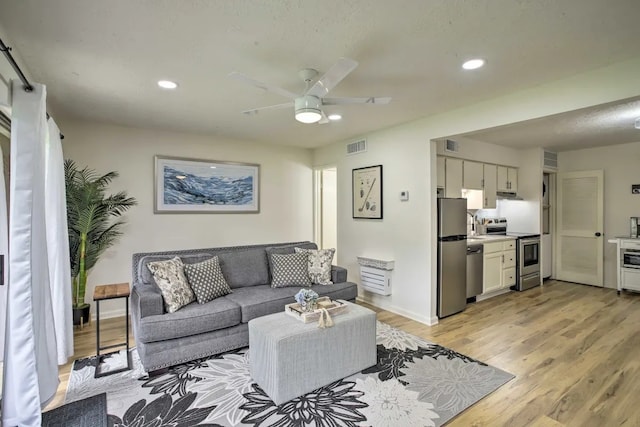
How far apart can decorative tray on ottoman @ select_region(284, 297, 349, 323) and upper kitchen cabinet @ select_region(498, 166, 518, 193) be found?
399 centimetres

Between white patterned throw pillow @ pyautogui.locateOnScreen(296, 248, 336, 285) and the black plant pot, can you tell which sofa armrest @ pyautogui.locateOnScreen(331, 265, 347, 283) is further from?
the black plant pot

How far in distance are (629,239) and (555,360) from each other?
344 cm

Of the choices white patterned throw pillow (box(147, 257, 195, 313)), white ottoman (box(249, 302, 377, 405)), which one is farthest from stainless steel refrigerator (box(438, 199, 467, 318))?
white patterned throw pillow (box(147, 257, 195, 313))

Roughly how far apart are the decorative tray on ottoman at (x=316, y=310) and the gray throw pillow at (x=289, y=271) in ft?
2.84

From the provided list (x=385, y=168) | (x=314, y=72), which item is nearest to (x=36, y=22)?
(x=314, y=72)

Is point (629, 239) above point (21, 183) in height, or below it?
below

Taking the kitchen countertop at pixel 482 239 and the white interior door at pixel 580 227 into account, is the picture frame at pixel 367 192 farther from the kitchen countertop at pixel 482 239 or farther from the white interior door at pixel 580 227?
the white interior door at pixel 580 227

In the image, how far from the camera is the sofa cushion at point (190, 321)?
2.59 meters

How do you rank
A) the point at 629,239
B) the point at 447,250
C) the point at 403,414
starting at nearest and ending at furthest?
the point at 403,414 → the point at 447,250 → the point at 629,239

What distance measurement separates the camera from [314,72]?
2.47m

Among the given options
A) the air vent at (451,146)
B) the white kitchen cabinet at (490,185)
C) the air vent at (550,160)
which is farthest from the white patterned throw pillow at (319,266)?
the air vent at (550,160)

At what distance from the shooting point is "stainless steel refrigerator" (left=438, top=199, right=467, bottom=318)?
3.86 metres

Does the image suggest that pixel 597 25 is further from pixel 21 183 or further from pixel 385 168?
pixel 21 183

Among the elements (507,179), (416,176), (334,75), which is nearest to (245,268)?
(416,176)
